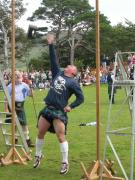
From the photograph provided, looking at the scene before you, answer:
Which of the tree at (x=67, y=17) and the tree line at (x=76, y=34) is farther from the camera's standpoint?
the tree at (x=67, y=17)

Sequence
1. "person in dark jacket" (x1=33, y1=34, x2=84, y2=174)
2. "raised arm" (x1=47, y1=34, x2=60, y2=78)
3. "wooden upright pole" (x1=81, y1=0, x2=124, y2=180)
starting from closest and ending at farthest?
"wooden upright pole" (x1=81, y1=0, x2=124, y2=180)
"person in dark jacket" (x1=33, y1=34, x2=84, y2=174)
"raised arm" (x1=47, y1=34, x2=60, y2=78)

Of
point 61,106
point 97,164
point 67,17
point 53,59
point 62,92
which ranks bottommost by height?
point 97,164

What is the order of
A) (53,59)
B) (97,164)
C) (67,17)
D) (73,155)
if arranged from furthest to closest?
(67,17)
(73,155)
(53,59)
(97,164)

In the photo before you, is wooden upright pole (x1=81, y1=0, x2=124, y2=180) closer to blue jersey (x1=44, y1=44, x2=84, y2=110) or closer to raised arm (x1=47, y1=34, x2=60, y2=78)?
blue jersey (x1=44, y1=44, x2=84, y2=110)

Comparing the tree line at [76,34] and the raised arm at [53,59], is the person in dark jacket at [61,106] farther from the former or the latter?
the tree line at [76,34]

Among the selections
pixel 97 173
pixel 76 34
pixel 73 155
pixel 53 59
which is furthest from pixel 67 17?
pixel 97 173

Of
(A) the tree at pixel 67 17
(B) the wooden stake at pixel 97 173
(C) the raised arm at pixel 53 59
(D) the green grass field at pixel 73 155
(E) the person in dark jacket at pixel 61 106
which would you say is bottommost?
(D) the green grass field at pixel 73 155

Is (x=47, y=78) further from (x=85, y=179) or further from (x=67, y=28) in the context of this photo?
(x=85, y=179)

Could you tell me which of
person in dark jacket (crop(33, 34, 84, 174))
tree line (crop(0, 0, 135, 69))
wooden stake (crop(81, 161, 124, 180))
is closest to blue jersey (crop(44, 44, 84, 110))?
person in dark jacket (crop(33, 34, 84, 174))

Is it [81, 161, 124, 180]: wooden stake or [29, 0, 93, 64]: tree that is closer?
[81, 161, 124, 180]: wooden stake

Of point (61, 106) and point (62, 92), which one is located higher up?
point (62, 92)

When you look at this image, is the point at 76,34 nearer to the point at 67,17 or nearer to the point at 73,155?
the point at 67,17

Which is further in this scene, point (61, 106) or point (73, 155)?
point (73, 155)

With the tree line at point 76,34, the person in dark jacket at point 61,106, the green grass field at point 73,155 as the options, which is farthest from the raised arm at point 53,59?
the tree line at point 76,34
